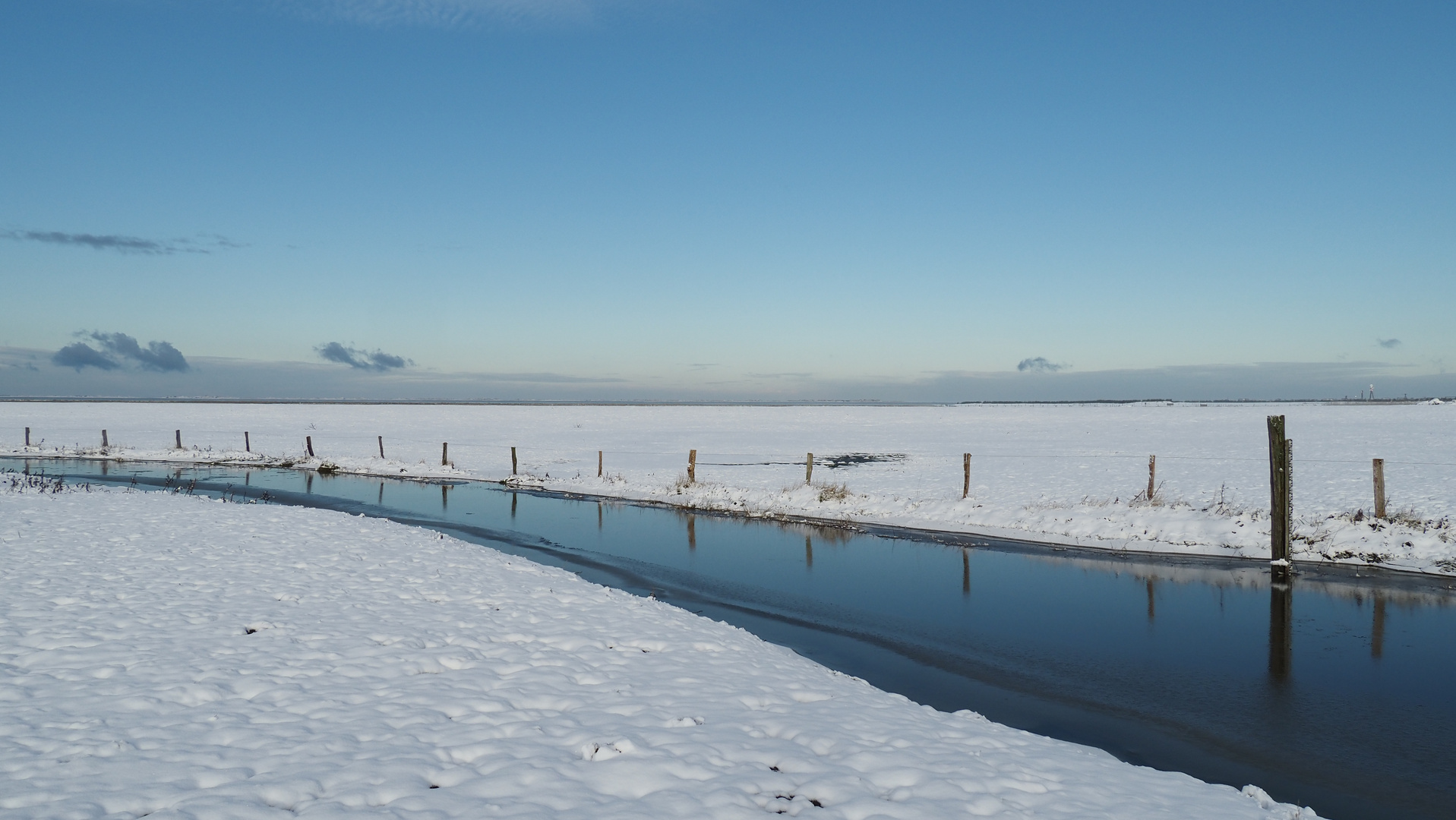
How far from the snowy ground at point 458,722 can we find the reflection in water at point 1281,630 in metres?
4.65

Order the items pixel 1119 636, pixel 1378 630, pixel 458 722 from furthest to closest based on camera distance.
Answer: pixel 1378 630
pixel 1119 636
pixel 458 722

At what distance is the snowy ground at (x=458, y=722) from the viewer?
5.36 meters

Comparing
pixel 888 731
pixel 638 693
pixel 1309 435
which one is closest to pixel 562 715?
pixel 638 693

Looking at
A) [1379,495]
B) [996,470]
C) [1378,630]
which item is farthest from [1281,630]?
[996,470]

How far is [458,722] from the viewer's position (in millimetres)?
6664

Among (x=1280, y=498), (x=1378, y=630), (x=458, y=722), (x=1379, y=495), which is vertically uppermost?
(x=1280, y=498)

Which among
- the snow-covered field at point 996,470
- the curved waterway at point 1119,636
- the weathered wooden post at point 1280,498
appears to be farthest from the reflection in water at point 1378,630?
the snow-covered field at point 996,470

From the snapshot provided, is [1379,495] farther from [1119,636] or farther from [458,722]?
[458,722]

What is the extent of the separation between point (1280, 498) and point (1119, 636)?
644 centimetres

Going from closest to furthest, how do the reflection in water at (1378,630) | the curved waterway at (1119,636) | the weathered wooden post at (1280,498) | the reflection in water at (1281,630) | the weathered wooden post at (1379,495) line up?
1. the curved waterway at (1119,636)
2. the reflection in water at (1281,630)
3. the reflection in water at (1378,630)
4. the weathered wooden post at (1280,498)
5. the weathered wooden post at (1379,495)

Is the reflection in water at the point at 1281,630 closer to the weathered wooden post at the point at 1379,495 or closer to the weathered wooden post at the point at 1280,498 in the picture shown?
the weathered wooden post at the point at 1280,498

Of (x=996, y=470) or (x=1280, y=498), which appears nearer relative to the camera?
(x=1280, y=498)

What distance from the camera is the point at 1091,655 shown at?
10.5 m

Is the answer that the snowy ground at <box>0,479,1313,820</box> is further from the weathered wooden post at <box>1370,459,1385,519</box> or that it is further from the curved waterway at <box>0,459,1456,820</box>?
the weathered wooden post at <box>1370,459,1385,519</box>
